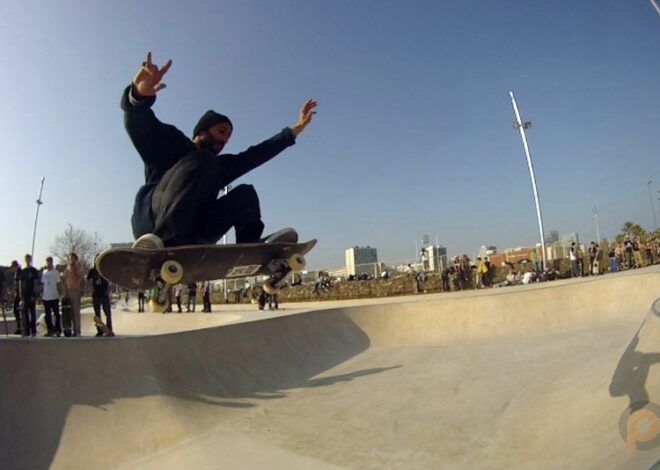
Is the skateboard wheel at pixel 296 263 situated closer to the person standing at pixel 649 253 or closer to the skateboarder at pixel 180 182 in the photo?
the skateboarder at pixel 180 182

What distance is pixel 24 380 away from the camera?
4.92 m

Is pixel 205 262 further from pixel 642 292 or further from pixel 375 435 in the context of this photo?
pixel 642 292

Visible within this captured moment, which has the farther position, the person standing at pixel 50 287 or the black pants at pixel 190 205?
the person standing at pixel 50 287

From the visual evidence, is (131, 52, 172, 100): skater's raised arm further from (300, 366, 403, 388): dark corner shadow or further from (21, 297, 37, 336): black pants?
(21, 297, 37, 336): black pants

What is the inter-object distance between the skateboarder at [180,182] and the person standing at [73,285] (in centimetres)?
500

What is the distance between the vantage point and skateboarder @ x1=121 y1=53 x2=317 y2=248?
4.28m

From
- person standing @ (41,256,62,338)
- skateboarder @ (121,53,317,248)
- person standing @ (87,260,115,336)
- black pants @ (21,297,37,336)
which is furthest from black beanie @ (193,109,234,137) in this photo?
black pants @ (21,297,37,336)

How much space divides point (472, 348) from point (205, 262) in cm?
545

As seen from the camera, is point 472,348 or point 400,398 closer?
point 400,398

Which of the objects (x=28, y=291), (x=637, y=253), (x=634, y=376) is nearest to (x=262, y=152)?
(x=634, y=376)

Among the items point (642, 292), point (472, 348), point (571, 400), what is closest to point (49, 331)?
point (472, 348)

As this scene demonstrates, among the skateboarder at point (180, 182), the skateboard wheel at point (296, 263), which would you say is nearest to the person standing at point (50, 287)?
the skateboarder at point (180, 182)

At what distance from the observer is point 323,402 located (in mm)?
5352

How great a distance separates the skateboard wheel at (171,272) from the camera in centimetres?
427
